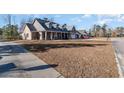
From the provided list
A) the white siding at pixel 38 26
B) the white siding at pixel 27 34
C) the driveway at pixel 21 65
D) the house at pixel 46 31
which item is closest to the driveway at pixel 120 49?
the house at pixel 46 31

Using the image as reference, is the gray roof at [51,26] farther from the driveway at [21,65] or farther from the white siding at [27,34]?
the driveway at [21,65]

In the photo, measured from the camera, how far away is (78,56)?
5230mm

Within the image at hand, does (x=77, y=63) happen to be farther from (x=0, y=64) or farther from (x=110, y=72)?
(x=0, y=64)

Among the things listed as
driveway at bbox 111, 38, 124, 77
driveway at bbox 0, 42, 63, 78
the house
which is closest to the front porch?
the house

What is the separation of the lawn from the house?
72 millimetres

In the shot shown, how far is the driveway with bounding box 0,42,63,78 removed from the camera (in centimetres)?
517

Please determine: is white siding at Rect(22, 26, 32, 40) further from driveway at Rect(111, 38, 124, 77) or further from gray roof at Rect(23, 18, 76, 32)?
driveway at Rect(111, 38, 124, 77)

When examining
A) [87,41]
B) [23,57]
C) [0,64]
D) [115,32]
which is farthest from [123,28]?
[0,64]

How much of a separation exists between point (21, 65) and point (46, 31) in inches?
24.3

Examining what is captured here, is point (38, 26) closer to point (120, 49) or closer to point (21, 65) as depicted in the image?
point (21, 65)

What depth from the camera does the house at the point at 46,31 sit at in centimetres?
524

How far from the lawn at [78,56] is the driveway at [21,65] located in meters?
0.09

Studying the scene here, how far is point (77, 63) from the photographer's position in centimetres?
519
